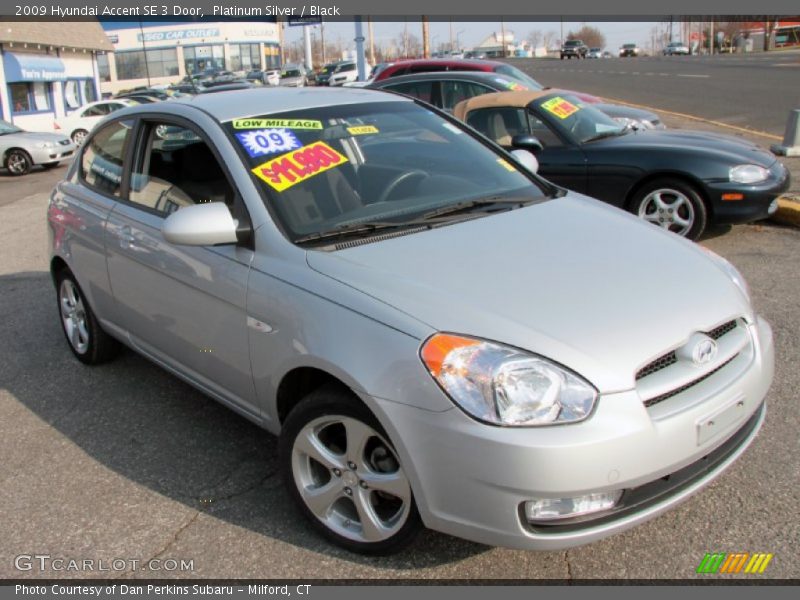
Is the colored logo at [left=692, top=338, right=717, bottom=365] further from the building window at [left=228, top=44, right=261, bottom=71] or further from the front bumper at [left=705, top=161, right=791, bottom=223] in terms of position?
the building window at [left=228, top=44, right=261, bottom=71]

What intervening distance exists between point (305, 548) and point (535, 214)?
5.72 feet

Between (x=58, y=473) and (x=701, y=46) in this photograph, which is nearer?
(x=58, y=473)

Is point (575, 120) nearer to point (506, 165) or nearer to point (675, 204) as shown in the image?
point (675, 204)

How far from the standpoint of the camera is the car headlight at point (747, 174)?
6477 mm

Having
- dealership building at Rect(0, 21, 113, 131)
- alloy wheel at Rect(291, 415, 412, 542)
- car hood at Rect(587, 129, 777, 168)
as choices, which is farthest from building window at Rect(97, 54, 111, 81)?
alloy wheel at Rect(291, 415, 412, 542)

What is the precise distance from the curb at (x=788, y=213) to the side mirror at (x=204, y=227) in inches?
240

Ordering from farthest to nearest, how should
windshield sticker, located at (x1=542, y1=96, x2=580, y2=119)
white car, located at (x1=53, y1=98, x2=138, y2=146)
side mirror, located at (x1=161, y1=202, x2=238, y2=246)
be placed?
white car, located at (x1=53, y1=98, x2=138, y2=146), windshield sticker, located at (x1=542, y1=96, x2=580, y2=119), side mirror, located at (x1=161, y1=202, x2=238, y2=246)

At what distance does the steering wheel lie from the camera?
344cm

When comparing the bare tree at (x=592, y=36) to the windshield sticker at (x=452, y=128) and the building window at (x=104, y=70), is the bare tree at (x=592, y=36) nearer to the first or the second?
the building window at (x=104, y=70)

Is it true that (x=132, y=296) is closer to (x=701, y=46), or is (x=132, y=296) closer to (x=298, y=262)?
(x=298, y=262)

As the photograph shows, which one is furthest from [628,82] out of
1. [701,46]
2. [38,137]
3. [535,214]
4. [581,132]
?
[701,46]

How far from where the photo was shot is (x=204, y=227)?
119 inches

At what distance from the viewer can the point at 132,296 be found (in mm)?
3910
